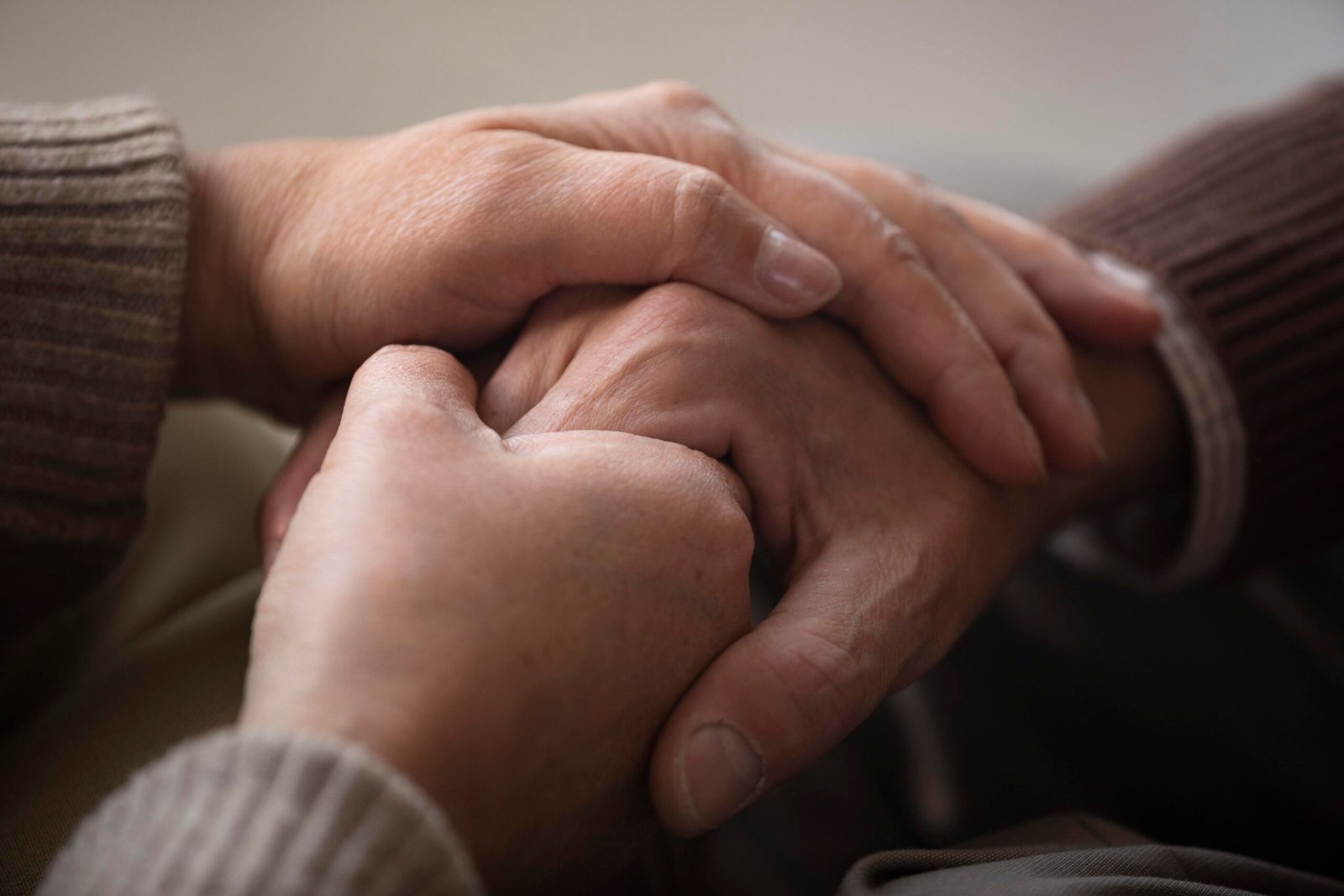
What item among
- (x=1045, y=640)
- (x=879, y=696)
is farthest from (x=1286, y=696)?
(x=879, y=696)

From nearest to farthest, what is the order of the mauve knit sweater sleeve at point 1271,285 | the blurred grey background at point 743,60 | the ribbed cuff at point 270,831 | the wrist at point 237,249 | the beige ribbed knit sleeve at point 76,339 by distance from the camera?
the ribbed cuff at point 270,831, the beige ribbed knit sleeve at point 76,339, the wrist at point 237,249, the mauve knit sweater sleeve at point 1271,285, the blurred grey background at point 743,60

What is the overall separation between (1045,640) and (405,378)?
2.36 feet

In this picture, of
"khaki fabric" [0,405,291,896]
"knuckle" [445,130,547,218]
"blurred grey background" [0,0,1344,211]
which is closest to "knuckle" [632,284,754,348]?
"knuckle" [445,130,547,218]

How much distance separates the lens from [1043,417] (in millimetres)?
700

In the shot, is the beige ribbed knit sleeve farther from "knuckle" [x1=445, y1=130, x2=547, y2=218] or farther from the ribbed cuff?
the ribbed cuff

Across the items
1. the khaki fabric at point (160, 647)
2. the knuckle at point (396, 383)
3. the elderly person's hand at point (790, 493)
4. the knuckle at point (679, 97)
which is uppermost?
the knuckle at point (679, 97)

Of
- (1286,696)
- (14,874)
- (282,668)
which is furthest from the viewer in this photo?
(1286,696)

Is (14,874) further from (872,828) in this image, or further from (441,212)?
(872,828)

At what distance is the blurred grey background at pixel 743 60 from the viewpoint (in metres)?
1.40

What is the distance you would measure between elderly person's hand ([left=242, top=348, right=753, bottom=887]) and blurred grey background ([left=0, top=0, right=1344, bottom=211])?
1.04m

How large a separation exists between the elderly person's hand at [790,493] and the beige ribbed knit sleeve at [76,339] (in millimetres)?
110

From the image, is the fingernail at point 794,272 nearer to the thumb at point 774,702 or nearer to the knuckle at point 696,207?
the knuckle at point 696,207

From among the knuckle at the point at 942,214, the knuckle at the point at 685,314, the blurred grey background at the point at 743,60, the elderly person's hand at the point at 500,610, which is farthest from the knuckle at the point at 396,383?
the blurred grey background at the point at 743,60

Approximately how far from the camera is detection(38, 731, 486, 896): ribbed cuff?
1.07ft
